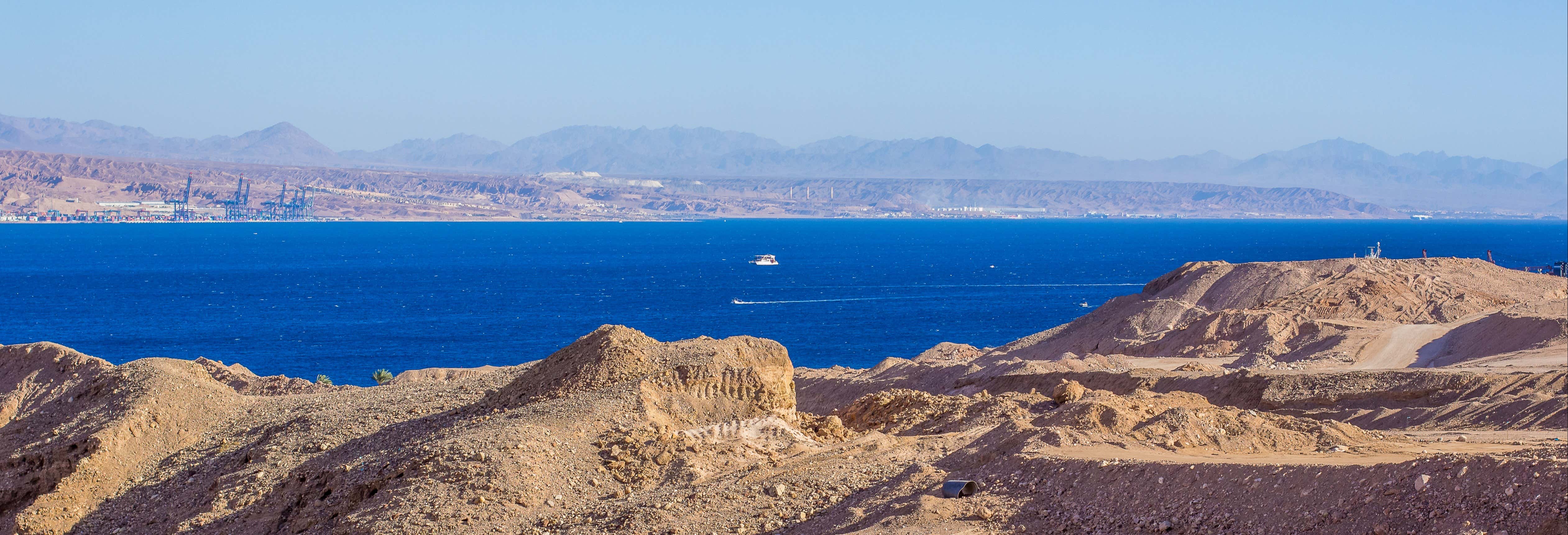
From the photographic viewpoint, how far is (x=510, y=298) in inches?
3681

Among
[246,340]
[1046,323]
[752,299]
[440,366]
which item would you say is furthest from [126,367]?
[752,299]

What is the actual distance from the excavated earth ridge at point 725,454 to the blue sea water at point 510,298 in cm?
3082

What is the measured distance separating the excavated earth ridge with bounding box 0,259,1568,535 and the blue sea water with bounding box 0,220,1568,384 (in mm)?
30823

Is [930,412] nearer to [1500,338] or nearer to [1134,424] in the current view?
[1134,424]

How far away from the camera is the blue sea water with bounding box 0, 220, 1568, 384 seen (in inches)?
2579

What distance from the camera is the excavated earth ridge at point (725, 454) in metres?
15.9

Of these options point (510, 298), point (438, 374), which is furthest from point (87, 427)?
point (510, 298)

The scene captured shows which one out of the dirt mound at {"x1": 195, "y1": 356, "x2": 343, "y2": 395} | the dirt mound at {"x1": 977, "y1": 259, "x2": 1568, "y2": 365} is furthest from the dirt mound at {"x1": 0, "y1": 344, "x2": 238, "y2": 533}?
the dirt mound at {"x1": 977, "y1": 259, "x2": 1568, "y2": 365}

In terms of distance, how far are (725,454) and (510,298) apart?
248ft

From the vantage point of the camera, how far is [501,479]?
719 inches

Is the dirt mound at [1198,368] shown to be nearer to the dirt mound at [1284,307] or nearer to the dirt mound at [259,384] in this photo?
the dirt mound at [1284,307]

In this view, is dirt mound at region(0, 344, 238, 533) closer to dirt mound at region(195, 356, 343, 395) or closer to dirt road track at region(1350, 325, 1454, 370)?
dirt mound at region(195, 356, 343, 395)

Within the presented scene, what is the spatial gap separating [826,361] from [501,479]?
1707 inches

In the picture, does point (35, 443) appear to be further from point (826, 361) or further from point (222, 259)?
point (222, 259)
